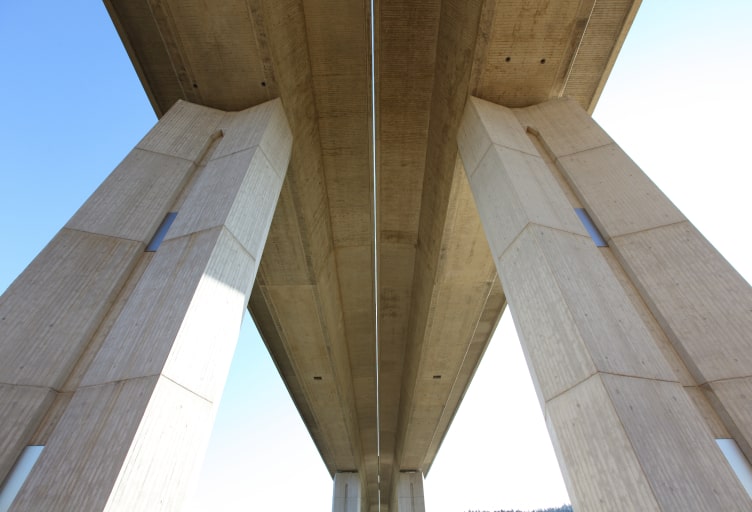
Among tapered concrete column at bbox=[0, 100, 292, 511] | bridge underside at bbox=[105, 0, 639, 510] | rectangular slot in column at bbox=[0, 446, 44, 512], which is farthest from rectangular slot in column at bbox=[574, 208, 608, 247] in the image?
rectangular slot in column at bbox=[0, 446, 44, 512]

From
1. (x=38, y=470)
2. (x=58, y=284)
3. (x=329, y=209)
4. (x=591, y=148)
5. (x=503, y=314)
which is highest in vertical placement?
(x=329, y=209)

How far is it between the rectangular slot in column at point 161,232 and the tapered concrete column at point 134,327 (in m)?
0.07

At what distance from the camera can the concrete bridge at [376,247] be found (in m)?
2.77

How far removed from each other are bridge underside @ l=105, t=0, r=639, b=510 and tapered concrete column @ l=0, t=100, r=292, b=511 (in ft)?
5.41

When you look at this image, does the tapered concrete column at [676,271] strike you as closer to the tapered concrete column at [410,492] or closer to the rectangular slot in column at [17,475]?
the rectangular slot in column at [17,475]

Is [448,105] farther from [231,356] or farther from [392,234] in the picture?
[231,356]

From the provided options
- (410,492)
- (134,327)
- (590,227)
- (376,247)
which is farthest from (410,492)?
(134,327)

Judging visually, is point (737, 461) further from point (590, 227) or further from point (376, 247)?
point (376, 247)

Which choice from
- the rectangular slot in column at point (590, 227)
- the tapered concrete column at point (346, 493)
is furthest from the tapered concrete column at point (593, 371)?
the tapered concrete column at point (346, 493)

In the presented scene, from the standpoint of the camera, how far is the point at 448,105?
6.63 metres

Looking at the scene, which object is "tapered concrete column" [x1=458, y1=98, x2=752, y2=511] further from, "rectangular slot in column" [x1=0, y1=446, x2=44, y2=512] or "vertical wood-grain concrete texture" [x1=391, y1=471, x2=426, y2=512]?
"vertical wood-grain concrete texture" [x1=391, y1=471, x2=426, y2=512]

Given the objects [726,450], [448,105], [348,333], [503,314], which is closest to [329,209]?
[448,105]

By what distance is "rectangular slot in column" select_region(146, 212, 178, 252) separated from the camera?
445cm

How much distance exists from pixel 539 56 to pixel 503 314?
22.4 ft
